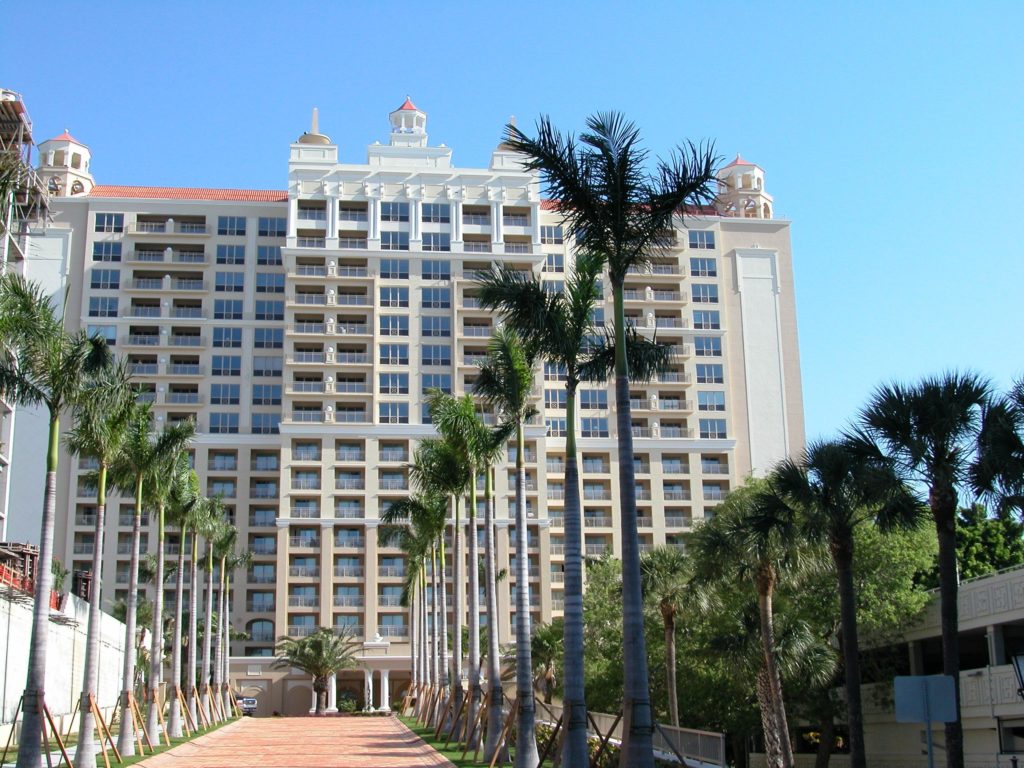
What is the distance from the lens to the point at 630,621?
2208cm

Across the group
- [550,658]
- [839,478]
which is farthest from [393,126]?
[839,478]

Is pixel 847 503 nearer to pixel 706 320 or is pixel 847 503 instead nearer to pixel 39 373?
pixel 39 373

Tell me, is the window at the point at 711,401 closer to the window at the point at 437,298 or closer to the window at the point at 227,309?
the window at the point at 437,298

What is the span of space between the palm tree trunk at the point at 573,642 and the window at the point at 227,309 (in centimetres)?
8723

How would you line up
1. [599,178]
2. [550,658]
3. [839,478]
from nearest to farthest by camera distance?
[599,178] < [839,478] < [550,658]

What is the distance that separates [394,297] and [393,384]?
27.5ft

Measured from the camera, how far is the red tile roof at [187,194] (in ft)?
376

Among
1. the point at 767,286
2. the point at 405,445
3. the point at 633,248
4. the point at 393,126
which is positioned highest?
the point at 393,126

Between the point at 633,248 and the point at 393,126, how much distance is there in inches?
3745

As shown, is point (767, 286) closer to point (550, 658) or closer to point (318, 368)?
point (318, 368)

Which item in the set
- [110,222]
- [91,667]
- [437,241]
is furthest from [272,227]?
[91,667]

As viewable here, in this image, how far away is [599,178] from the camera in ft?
79.4

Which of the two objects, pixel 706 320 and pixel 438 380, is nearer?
pixel 438 380

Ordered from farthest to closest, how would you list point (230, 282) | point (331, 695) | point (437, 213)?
point (230, 282) < point (437, 213) < point (331, 695)
